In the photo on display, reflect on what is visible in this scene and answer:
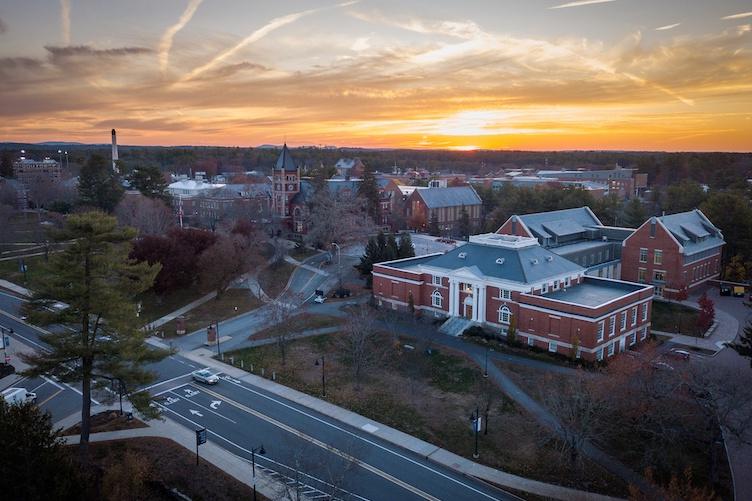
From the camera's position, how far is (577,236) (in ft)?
219

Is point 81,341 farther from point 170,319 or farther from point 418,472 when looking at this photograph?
point 170,319

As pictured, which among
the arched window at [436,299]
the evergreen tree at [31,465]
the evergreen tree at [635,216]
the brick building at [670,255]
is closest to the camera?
the evergreen tree at [31,465]

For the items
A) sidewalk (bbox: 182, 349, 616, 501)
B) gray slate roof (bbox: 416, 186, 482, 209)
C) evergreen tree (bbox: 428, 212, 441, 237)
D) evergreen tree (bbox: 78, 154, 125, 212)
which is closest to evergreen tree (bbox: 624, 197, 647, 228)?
evergreen tree (bbox: 428, 212, 441, 237)

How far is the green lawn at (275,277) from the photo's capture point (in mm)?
63500

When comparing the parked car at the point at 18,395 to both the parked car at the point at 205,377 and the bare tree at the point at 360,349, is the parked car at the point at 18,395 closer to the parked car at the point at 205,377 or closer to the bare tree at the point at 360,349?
the parked car at the point at 205,377

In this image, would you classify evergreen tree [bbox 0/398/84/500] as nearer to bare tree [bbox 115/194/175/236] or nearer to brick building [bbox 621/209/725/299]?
bare tree [bbox 115/194/175/236]

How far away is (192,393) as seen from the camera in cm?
3559

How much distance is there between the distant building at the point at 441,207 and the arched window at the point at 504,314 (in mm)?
51512

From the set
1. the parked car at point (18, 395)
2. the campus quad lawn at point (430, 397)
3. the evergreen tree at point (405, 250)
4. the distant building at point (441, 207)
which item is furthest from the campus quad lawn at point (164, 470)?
the distant building at point (441, 207)

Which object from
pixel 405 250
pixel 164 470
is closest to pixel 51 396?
pixel 164 470

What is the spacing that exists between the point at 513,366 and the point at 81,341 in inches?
1076

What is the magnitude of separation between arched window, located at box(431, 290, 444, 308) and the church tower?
48124 mm

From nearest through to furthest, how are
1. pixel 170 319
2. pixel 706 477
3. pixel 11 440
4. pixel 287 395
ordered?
pixel 11 440
pixel 706 477
pixel 287 395
pixel 170 319

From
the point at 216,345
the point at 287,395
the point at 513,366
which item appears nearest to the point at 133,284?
the point at 287,395
